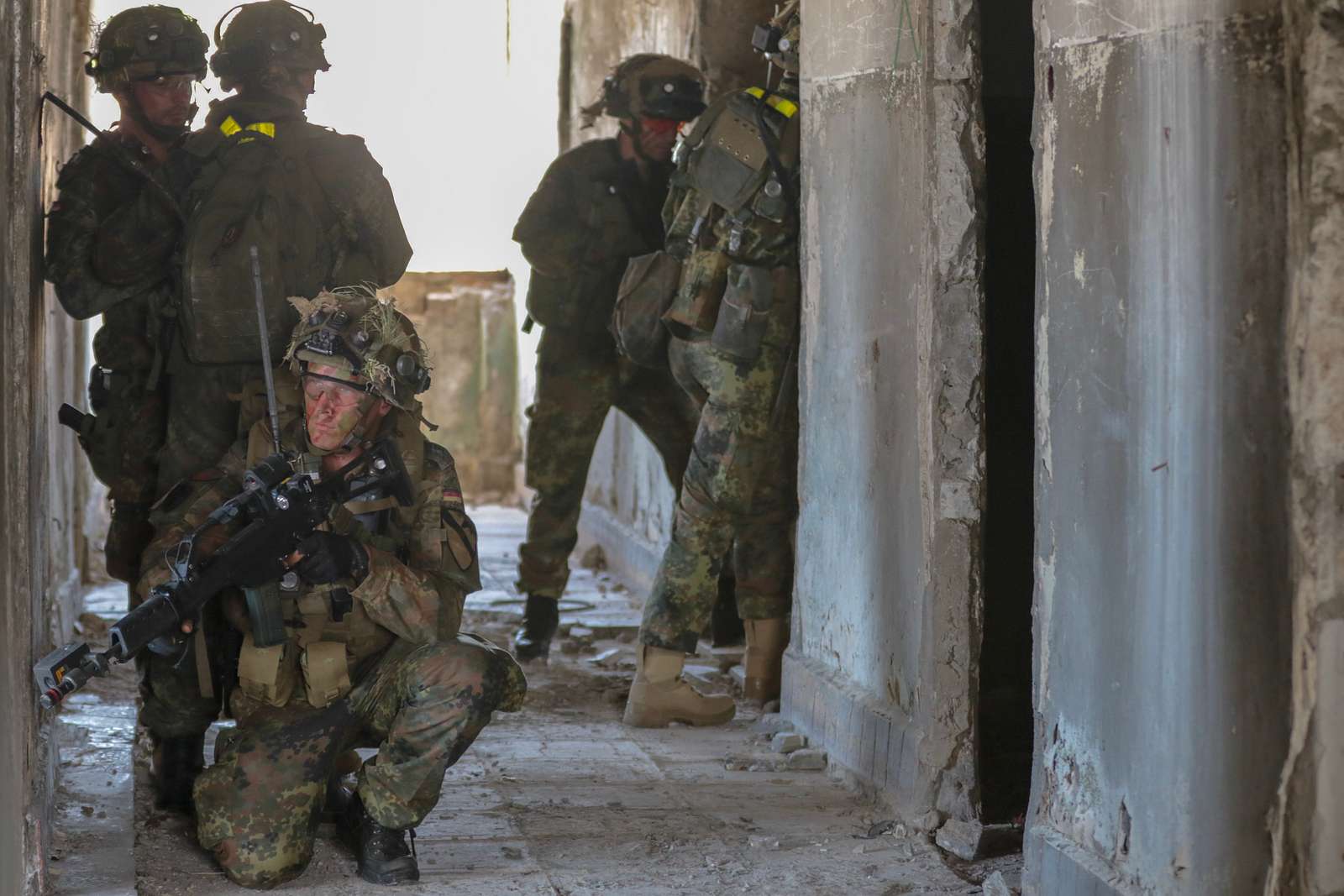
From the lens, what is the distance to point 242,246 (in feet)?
13.2

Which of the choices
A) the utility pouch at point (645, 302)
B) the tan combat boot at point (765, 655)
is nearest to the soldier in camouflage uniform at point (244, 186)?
the utility pouch at point (645, 302)

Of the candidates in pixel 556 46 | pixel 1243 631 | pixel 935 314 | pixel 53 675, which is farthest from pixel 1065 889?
pixel 556 46

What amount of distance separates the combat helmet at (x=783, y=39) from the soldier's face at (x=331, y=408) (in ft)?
6.39

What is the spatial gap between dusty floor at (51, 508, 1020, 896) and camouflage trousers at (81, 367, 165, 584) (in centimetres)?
68

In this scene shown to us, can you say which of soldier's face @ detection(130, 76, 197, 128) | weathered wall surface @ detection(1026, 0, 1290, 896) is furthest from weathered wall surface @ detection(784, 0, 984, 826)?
soldier's face @ detection(130, 76, 197, 128)

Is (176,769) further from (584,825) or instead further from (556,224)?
(556,224)

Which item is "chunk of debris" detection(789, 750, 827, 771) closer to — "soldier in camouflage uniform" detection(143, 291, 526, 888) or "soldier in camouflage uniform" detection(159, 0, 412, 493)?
"soldier in camouflage uniform" detection(143, 291, 526, 888)

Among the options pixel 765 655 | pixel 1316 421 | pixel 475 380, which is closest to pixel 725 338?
pixel 765 655

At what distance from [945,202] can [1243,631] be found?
1514mm

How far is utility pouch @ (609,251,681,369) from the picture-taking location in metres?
5.04

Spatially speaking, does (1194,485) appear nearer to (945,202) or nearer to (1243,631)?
(1243,631)

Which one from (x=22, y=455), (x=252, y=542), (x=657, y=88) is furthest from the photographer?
(x=657, y=88)

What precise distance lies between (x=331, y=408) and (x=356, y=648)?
0.55m

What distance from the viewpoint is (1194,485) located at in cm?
270
